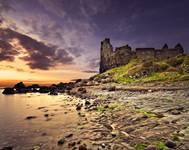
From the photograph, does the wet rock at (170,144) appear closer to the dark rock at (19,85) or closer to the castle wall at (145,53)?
the castle wall at (145,53)

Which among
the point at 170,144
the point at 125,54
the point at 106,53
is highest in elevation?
the point at 106,53

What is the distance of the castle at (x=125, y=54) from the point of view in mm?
135750

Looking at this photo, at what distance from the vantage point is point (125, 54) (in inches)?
6147

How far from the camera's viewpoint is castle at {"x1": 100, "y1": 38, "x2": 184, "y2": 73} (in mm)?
135750

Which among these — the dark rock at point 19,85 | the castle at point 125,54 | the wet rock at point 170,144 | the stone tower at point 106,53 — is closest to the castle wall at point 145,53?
the castle at point 125,54

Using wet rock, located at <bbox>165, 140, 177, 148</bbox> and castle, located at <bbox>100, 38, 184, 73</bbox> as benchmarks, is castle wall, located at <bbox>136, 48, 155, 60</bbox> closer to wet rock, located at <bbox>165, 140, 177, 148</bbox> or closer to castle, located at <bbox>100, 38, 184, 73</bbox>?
castle, located at <bbox>100, 38, 184, 73</bbox>

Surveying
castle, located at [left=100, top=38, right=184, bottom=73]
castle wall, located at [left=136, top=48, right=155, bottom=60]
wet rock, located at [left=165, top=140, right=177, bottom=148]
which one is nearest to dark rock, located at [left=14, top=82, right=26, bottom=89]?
castle, located at [left=100, top=38, right=184, bottom=73]

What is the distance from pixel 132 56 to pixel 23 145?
146109 mm

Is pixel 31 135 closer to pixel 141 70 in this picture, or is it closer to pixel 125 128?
pixel 125 128

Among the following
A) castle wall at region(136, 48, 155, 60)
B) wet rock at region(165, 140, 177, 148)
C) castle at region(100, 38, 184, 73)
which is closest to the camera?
wet rock at region(165, 140, 177, 148)

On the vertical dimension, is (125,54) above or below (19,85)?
above

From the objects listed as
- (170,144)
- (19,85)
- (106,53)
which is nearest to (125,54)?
(106,53)

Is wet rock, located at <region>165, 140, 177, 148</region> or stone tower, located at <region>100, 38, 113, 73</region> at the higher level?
stone tower, located at <region>100, 38, 113, 73</region>

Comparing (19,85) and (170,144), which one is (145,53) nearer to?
(19,85)
